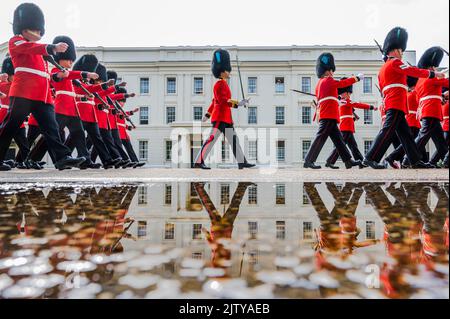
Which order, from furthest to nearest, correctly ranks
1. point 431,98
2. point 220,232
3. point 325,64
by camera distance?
point 325,64, point 431,98, point 220,232

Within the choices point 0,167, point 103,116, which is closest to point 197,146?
point 103,116

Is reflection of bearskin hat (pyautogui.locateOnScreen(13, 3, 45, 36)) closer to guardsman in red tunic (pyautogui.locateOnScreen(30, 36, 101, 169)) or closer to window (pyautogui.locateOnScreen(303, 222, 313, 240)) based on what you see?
guardsman in red tunic (pyautogui.locateOnScreen(30, 36, 101, 169))

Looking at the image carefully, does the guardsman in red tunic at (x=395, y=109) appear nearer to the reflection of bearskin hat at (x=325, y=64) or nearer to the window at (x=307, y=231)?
the reflection of bearskin hat at (x=325, y=64)

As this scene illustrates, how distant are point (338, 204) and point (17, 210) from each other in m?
1.36

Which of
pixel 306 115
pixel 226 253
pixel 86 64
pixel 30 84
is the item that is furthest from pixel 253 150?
pixel 226 253

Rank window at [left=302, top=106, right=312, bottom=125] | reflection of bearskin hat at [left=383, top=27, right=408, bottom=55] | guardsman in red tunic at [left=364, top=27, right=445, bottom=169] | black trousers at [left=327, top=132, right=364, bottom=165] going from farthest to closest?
window at [left=302, top=106, right=312, bottom=125] → black trousers at [left=327, top=132, right=364, bottom=165] → reflection of bearskin hat at [left=383, top=27, right=408, bottom=55] → guardsman in red tunic at [left=364, top=27, right=445, bottom=169]

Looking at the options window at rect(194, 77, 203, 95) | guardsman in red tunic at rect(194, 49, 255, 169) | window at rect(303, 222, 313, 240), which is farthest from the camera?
window at rect(194, 77, 203, 95)

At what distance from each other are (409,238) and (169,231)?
2.06 feet

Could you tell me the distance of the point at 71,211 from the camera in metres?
1.37

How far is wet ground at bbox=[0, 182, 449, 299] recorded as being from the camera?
0.54 meters

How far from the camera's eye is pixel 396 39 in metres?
5.42

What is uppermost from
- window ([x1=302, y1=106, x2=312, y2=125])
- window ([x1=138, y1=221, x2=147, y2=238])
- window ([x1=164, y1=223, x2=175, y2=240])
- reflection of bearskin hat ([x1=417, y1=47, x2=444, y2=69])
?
window ([x1=302, y1=106, x2=312, y2=125])

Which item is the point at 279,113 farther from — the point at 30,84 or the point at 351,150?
the point at 30,84

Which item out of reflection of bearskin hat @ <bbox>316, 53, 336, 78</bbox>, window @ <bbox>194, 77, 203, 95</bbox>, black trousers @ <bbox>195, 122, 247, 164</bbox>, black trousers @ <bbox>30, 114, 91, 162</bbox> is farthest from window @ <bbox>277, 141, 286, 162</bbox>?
black trousers @ <bbox>30, 114, 91, 162</bbox>
